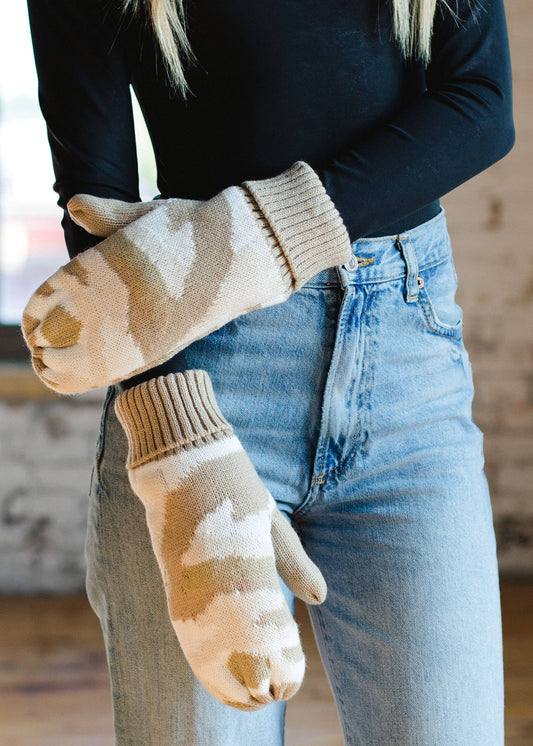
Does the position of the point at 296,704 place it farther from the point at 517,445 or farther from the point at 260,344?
the point at 260,344

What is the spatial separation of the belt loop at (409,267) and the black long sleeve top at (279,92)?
0.02 m

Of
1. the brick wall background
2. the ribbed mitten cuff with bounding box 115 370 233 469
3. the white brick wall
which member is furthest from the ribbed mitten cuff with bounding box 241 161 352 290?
the white brick wall

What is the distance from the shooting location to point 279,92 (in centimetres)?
60

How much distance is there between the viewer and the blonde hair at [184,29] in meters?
0.59

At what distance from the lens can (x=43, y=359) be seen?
520mm

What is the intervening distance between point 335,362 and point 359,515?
0.42 ft

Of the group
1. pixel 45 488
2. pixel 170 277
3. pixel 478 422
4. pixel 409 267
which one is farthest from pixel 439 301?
pixel 45 488

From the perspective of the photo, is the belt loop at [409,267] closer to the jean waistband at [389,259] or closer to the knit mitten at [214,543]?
the jean waistband at [389,259]

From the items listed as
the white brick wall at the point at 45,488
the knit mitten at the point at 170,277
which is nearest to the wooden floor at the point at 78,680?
the white brick wall at the point at 45,488

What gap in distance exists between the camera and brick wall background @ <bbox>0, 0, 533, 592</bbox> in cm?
195

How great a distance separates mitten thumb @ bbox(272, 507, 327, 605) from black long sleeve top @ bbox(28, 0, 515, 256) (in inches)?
9.2

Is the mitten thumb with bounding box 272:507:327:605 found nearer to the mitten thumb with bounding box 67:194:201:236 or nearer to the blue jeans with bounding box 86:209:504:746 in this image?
the blue jeans with bounding box 86:209:504:746

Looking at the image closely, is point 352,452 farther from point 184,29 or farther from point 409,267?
point 184,29

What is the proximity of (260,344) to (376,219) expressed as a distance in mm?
135
